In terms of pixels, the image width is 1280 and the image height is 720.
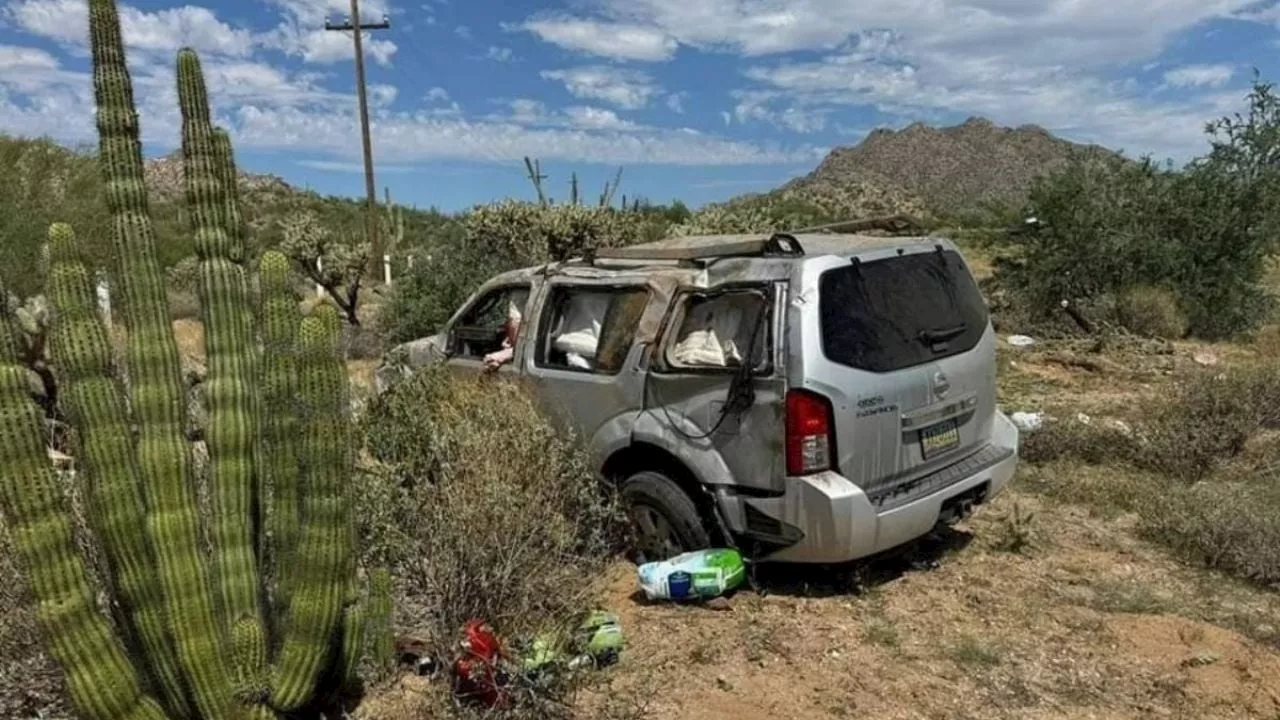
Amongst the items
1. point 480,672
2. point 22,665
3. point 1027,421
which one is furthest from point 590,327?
point 1027,421

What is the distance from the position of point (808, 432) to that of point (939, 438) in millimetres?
992

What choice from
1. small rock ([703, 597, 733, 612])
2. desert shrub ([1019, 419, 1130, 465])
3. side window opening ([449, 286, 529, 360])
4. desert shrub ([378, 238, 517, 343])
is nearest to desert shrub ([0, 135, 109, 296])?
desert shrub ([378, 238, 517, 343])

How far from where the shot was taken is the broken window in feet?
17.5

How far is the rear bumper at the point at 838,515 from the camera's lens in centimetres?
510

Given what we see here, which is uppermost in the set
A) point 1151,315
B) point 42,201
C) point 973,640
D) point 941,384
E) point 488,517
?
point 42,201

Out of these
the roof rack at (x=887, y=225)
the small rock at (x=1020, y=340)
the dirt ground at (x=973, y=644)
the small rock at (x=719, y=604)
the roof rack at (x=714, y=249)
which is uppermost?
the roof rack at (x=887, y=225)

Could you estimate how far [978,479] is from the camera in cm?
584

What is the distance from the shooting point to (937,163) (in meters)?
76.8

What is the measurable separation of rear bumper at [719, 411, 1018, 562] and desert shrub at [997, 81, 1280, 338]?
13.7 m

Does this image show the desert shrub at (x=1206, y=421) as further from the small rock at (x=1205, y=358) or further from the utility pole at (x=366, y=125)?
the utility pole at (x=366, y=125)

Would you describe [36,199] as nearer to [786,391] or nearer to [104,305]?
[104,305]

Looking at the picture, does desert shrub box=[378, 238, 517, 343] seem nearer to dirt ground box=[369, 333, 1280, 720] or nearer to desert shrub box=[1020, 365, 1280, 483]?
desert shrub box=[1020, 365, 1280, 483]

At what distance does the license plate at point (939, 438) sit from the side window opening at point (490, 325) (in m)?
2.92

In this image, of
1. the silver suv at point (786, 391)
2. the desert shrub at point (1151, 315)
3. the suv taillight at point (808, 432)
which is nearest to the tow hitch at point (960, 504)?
the silver suv at point (786, 391)
